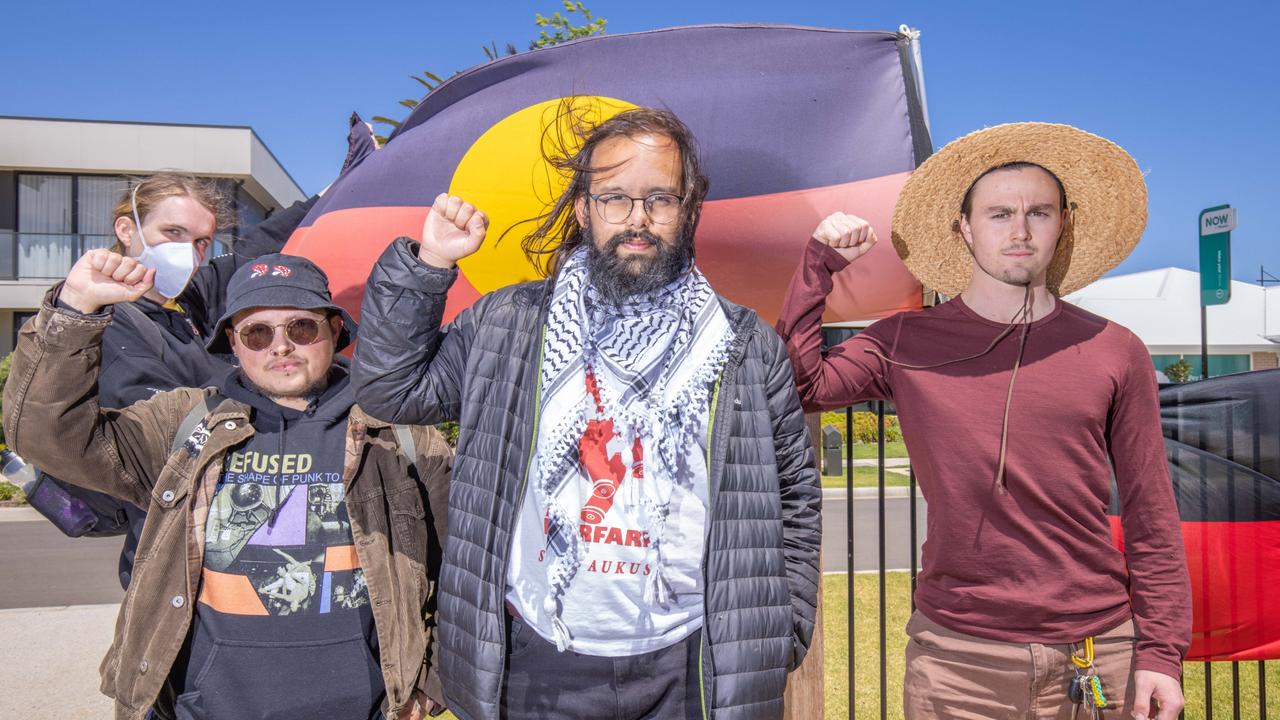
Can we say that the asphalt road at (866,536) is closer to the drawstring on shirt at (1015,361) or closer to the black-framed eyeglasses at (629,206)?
the drawstring on shirt at (1015,361)

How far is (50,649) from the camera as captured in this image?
A: 5.57 meters

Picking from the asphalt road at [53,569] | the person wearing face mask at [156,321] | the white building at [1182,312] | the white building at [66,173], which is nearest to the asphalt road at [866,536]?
the person wearing face mask at [156,321]

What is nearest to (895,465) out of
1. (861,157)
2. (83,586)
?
(83,586)

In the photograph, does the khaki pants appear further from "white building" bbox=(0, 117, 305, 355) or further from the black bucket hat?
"white building" bbox=(0, 117, 305, 355)

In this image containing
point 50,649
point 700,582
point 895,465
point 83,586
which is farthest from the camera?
point 895,465

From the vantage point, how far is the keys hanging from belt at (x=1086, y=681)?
213cm

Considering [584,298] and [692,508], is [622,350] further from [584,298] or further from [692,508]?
[692,508]

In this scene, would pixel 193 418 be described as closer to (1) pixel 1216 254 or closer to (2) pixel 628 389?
(2) pixel 628 389

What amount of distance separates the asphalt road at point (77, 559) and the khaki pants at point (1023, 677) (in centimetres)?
431

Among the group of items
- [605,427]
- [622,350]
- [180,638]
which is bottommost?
[180,638]

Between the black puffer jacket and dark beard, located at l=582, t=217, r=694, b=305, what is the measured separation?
7.7 inches

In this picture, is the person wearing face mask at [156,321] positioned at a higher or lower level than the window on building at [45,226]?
lower

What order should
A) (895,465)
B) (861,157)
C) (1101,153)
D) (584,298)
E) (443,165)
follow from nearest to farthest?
(584,298) < (1101,153) < (861,157) < (443,165) < (895,465)

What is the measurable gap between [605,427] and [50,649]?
5528mm
